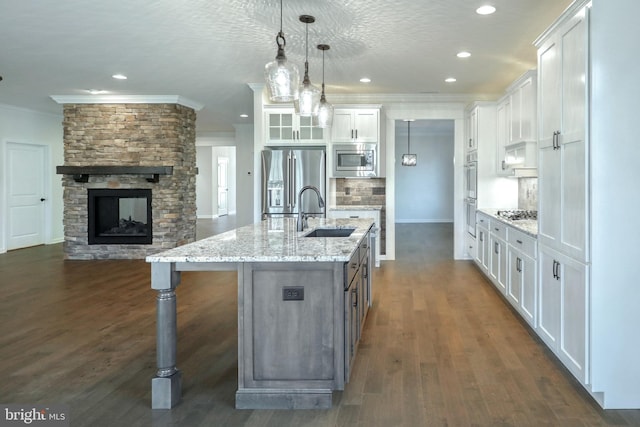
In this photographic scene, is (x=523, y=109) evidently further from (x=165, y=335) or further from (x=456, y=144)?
(x=165, y=335)

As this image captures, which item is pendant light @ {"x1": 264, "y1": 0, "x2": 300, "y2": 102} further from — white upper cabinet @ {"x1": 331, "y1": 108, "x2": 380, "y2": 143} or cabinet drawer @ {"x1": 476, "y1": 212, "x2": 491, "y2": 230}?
white upper cabinet @ {"x1": 331, "y1": 108, "x2": 380, "y2": 143}

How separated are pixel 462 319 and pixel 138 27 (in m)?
3.82

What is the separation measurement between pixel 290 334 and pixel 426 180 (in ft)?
40.3

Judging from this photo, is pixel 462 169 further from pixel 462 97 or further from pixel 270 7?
pixel 270 7

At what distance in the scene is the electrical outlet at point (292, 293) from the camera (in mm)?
2705

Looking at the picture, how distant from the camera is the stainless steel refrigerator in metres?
7.11

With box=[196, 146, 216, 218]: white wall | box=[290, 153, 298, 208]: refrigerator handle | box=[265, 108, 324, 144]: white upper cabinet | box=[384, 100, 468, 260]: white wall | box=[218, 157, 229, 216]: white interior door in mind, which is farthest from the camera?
box=[218, 157, 229, 216]: white interior door

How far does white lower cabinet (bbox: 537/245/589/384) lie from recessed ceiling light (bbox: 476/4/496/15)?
1893mm

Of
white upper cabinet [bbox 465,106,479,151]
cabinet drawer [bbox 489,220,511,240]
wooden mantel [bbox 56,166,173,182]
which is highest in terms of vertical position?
white upper cabinet [bbox 465,106,479,151]

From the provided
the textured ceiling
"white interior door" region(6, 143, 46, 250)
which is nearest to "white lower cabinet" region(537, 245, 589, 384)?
the textured ceiling

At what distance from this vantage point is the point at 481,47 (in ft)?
17.0

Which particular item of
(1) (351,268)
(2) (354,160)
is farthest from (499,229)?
(1) (351,268)

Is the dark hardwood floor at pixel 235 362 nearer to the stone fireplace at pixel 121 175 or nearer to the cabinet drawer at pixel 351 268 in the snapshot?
the cabinet drawer at pixel 351 268

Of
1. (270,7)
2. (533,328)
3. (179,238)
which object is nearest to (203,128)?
(179,238)
